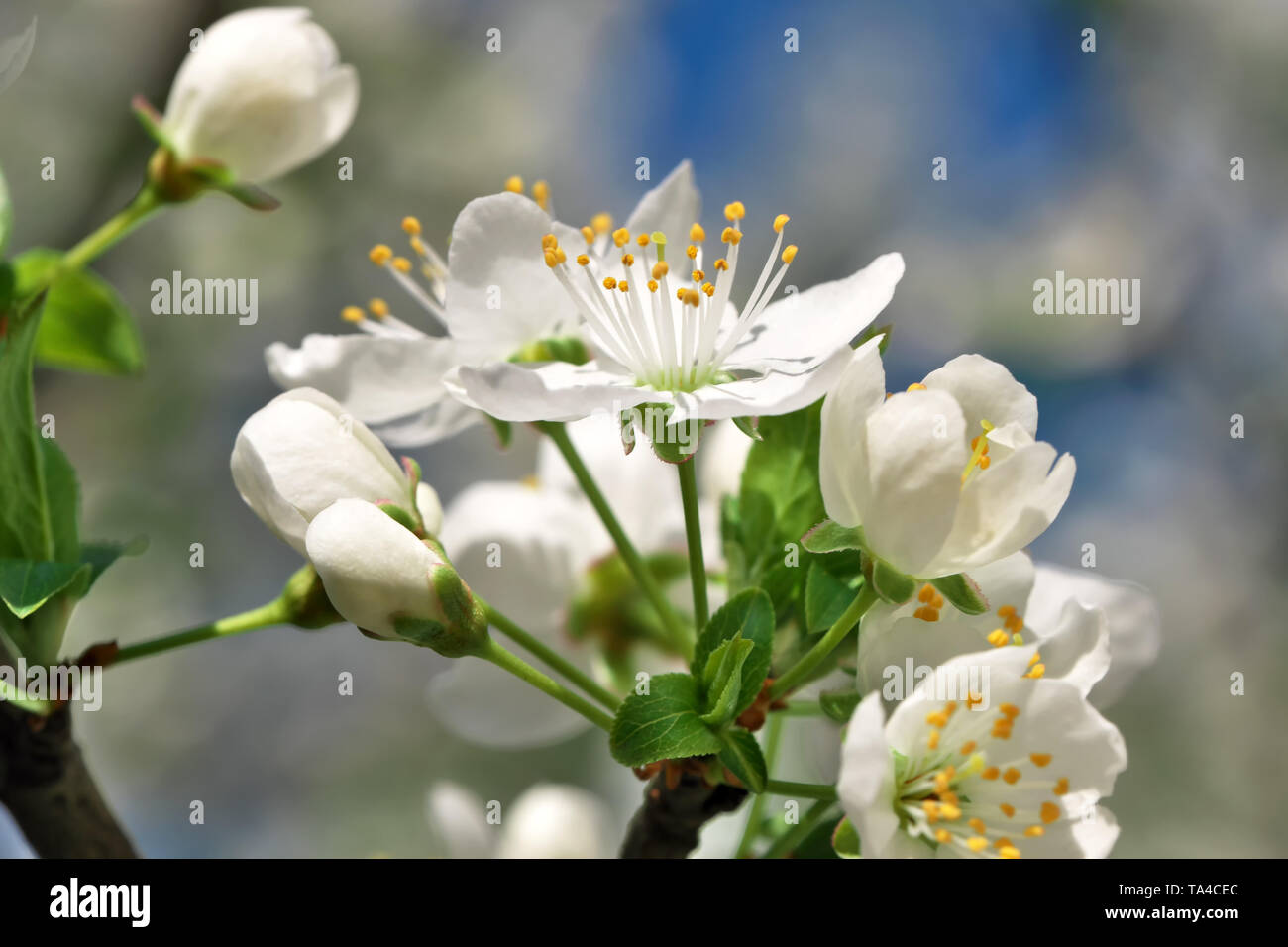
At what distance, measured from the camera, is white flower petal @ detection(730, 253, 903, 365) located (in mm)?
884

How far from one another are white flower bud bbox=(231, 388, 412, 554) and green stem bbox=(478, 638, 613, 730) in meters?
0.14

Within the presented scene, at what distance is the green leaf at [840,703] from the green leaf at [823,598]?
0.06 metres

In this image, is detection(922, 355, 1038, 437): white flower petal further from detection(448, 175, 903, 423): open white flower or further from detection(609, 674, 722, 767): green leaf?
detection(609, 674, 722, 767): green leaf

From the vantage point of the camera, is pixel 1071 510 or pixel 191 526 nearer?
pixel 191 526

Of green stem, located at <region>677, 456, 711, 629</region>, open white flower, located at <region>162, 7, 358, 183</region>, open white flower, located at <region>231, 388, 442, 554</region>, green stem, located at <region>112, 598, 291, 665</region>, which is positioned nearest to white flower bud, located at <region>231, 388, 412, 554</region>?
open white flower, located at <region>231, 388, 442, 554</region>

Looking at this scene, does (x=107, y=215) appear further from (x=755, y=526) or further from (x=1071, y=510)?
(x=1071, y=510)

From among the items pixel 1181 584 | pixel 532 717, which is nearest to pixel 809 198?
pixel 1181 584

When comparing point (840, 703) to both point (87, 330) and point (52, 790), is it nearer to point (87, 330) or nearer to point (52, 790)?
point (52, 790)

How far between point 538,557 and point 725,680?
0.51m

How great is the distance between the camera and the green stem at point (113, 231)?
1.14m

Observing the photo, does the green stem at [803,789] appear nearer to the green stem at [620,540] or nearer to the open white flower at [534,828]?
the green stem at [620,540]

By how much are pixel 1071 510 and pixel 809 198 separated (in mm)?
1282
